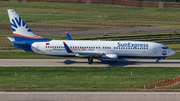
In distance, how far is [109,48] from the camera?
153 feet

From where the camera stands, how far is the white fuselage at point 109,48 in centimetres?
4662

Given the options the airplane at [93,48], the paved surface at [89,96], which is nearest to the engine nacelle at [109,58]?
the airplane at [93,48]

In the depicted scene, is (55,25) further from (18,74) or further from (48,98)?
(48,98)

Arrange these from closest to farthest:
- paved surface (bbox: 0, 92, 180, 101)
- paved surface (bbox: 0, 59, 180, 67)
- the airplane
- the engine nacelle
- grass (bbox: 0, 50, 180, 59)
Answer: paved surface (bbox: 0, 92, 180, 101)
the engine nacelle
paved surface (bbox: 0, 59, 180, 67)
the airplane
grass (bbox: 0, 50, 180, 59)

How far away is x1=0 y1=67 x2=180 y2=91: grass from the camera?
34469 millimetres

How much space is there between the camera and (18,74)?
41.0 m

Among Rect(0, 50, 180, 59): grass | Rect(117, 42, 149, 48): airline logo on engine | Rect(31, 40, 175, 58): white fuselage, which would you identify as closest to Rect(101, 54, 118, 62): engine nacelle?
Rect(31, 40, 175, 58): white fuselage

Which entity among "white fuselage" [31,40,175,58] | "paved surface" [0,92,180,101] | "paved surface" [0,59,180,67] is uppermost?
"white fuselage" [31,40,175,58]

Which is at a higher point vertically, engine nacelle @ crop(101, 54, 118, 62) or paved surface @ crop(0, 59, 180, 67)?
engine nacelle @ crop(101, 54, 118, 62)

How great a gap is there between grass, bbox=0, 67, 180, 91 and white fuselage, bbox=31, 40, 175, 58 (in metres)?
3.48

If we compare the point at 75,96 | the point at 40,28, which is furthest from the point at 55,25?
A: the point at 75,96

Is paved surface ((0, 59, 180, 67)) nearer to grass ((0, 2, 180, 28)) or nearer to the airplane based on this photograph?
the airplane

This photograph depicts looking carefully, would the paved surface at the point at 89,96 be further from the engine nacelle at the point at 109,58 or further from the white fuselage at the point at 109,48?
the white fuselage at the point at 109,48

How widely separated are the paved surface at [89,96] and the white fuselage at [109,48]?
16345 millimetres
